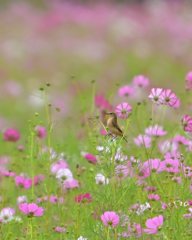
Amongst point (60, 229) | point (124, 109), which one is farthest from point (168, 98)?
point (60, 229)

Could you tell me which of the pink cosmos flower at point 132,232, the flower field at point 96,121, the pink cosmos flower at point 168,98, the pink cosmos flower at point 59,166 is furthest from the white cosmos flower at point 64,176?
the pink cosmos flower at point 168,98

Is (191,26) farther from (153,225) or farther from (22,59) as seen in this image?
(153,225)

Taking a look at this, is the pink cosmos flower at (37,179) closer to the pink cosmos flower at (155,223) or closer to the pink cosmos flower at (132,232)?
the pink cosmos flower at (132,232)

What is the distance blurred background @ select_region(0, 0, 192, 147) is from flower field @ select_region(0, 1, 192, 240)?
0.08 ft

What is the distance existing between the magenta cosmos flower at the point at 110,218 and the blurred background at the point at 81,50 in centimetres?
325

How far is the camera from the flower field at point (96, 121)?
1.91 metres

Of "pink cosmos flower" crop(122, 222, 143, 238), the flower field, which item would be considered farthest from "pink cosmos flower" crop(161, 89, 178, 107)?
"pink cosmos flower" crop(122, 222, 143, 238)

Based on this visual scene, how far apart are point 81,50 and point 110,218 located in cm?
732

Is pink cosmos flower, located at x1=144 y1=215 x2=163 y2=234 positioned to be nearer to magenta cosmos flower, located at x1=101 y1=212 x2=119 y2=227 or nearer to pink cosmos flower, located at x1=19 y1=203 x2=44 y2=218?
magenta cosmos flower, located at x1=101 y1=212 x2=119 y2=227

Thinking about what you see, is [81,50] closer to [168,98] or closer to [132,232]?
[168,98]

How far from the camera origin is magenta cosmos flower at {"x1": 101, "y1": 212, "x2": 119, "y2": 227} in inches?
66.1

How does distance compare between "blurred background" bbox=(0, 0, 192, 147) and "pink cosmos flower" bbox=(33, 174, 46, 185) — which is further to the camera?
"blurred background" bbox=(0, 0, 192, 147)

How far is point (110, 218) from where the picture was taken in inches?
66.2

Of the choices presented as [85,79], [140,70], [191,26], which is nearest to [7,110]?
[85,79]
